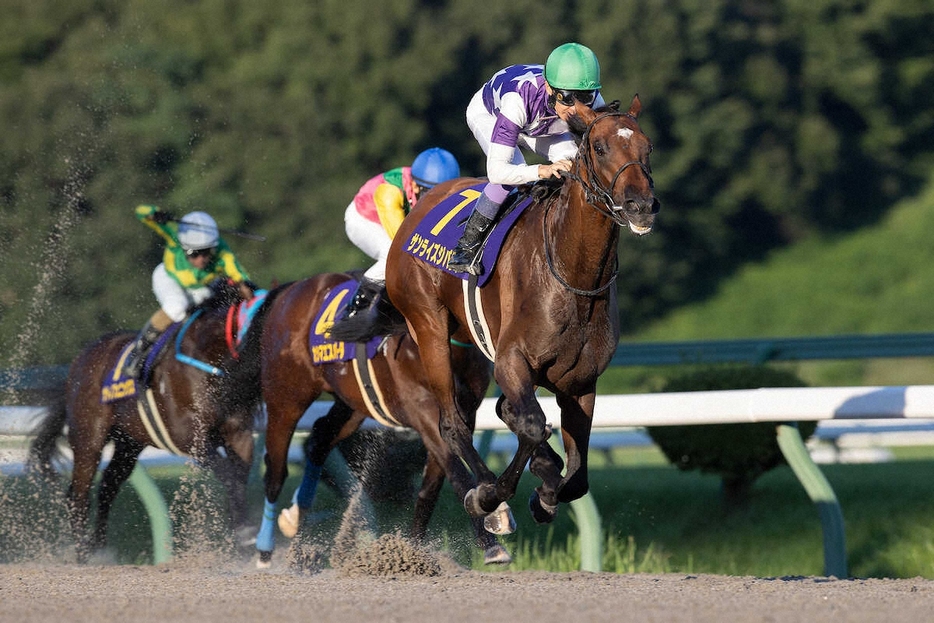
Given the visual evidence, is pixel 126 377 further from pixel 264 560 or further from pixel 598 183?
pixel 598 183

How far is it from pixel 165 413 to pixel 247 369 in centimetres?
50

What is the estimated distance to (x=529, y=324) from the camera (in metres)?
5.04

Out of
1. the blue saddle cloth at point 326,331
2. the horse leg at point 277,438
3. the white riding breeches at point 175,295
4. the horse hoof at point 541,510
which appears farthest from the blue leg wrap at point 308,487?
the horse hoof at point 541,510

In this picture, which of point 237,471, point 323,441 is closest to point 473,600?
point 323,441

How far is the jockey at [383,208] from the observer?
6.62m

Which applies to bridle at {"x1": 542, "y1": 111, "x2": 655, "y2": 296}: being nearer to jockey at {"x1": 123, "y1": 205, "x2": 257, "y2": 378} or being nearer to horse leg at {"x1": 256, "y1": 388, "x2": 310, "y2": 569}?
horse leg at {"x1": 256, "y1": 388, "x2": 310, "y2": 569}

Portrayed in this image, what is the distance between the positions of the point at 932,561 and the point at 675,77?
18.1 metres

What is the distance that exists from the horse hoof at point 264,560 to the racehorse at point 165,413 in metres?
0.26

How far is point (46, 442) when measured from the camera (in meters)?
8.16

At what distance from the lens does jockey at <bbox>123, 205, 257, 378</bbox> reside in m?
7.81

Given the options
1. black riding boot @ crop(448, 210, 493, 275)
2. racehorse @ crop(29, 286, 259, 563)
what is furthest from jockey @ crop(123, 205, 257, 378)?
black riding boot @ crop(448, 210, 493, 275)

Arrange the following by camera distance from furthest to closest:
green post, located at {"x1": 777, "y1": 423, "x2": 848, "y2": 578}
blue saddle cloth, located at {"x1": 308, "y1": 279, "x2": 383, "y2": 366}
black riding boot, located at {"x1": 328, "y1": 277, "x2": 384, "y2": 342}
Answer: blue saddle cloth, located at {"x1": 308, "y1": 279, "x2": 383, "y2": 366}, black riding boot, located at {"x1": 328, "y1": 277, "x2": 384, "y2": 342}, green post, located at {"x1": 777, "y1": 423, "x2": 848, "y2": 578}

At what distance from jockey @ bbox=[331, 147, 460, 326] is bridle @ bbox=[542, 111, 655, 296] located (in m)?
1.60

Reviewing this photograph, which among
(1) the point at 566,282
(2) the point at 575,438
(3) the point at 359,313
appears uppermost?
(1) the point at 566,282
